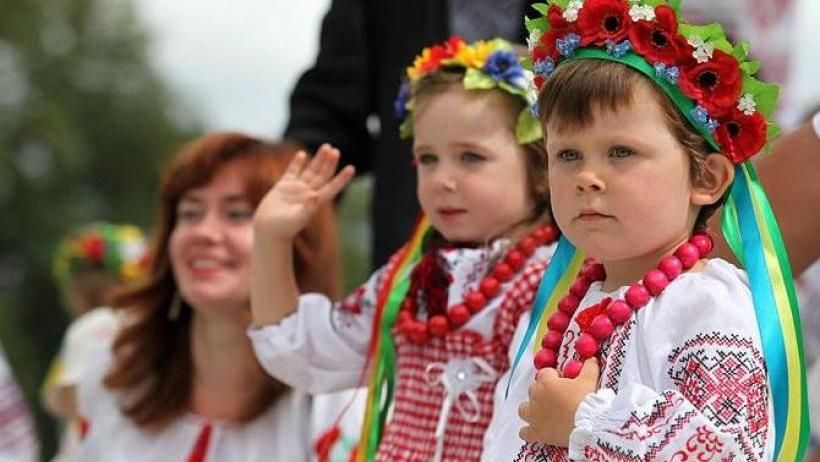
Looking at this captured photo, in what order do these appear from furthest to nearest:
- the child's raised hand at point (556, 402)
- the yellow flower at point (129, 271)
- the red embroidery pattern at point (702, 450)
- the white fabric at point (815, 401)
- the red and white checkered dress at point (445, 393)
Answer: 1. the yellow flower at point (129, 271)
2. the white fabric at point (815, 401)
3. the red and white checkered dress at point (445, 393)
4. the child's raised hand at point (556, 402)
5. the red embroidery pattern at point (702, 450)

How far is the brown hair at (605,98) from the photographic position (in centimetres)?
247

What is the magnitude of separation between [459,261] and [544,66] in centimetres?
64

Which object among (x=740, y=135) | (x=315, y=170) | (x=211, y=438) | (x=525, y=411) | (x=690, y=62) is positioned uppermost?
(x=690, y=62)

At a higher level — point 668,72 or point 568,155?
point 668,72

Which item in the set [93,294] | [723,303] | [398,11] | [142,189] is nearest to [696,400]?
[723,303]

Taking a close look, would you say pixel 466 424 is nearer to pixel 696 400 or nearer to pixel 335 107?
pixel 696 400

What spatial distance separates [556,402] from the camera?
8.03ft

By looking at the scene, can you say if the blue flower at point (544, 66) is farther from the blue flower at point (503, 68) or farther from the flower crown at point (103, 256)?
the flower crown at point (103, 256)

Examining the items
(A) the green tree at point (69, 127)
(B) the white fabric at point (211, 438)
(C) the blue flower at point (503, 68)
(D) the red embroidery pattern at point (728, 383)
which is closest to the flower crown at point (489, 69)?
(C) the blue flower at point (503, 68)

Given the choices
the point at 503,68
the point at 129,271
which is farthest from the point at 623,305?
the point at 129,271

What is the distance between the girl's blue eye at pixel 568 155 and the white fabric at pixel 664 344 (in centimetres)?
25

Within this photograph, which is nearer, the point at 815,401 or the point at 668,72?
the point at 668,72

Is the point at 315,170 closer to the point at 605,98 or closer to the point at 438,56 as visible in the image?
the point at 438,56

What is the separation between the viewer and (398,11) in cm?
402
